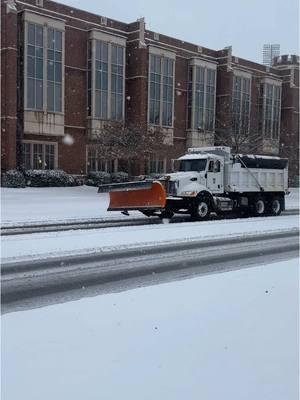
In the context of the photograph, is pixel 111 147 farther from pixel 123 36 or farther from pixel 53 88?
pixel 123 36

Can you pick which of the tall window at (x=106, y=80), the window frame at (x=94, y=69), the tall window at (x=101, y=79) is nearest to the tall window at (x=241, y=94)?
the tall window at (x=106, y=80)

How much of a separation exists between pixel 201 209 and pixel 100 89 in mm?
19123

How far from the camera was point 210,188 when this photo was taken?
2044 cm

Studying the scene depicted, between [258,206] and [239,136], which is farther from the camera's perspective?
[239,136]

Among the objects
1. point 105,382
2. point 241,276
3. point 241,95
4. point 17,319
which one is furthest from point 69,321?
point 241,95

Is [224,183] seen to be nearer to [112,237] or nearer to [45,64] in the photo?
[112,237]

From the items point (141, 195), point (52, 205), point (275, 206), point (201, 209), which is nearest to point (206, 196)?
point (201, 209)

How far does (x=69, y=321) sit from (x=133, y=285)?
88.9 inches

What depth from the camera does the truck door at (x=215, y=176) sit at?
20453 millimetres

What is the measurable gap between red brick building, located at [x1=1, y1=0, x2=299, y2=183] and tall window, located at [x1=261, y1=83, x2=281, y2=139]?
6.87 feet

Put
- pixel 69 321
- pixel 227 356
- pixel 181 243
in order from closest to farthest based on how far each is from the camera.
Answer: pixel 227 356 → pixel 69 321 → pixel 181 243

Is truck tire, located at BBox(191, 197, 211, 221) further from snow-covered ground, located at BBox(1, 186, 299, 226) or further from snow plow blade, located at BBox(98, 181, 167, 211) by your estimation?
snow-covered ground, located at BBox(1, 186, 299, 226)

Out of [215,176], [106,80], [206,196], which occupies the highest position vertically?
[106,80]

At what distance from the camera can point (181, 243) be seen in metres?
13.2
